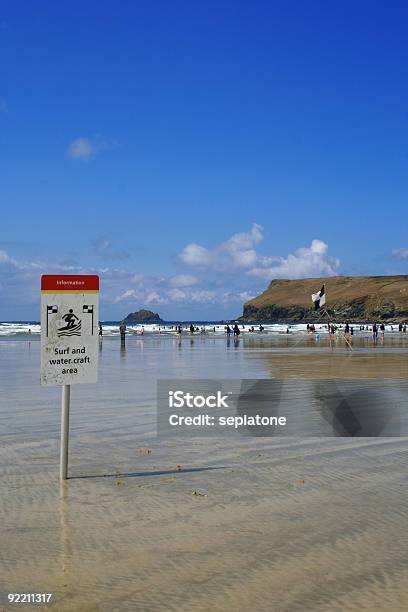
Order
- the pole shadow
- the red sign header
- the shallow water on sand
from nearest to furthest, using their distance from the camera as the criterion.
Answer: the shallow water on sand
the red sign header
the pole shadow

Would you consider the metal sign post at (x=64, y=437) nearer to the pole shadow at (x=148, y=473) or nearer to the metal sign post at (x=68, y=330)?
the metal sign post at (x=68, y=330)

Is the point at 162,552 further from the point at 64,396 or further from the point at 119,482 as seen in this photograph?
the point at 64,396

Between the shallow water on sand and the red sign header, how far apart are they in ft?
7.16

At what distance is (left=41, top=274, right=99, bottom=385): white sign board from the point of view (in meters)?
7.30

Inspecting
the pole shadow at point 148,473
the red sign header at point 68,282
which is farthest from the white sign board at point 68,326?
the pole shadow at point 148,473

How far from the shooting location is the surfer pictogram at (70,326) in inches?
290

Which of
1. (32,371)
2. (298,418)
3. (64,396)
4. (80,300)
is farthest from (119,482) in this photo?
(32,371)

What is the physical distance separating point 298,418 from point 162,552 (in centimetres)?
722

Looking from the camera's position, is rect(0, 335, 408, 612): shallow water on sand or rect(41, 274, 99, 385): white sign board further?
rect(41, 274, 99, 385): white sign board

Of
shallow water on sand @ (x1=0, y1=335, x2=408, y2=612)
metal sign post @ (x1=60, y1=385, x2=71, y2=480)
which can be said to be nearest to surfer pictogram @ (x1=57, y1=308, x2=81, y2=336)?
metal sign post @ (x1=60, y1=385, x2=71, y2=480)

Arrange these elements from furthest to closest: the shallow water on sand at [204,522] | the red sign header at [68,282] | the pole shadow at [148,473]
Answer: the pole shadow at [148,473]
the red sign header at [68,282]
the shallow water on sand at [204,522]

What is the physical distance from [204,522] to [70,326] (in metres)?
2.73

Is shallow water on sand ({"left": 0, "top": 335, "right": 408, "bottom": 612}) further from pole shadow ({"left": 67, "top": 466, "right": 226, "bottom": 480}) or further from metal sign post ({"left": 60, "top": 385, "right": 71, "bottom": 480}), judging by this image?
metal sign post ({"left": 60, "top": 385, "right": 71, "bottom": 480})

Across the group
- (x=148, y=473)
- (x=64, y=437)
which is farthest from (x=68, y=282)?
(x=148, y=473)
